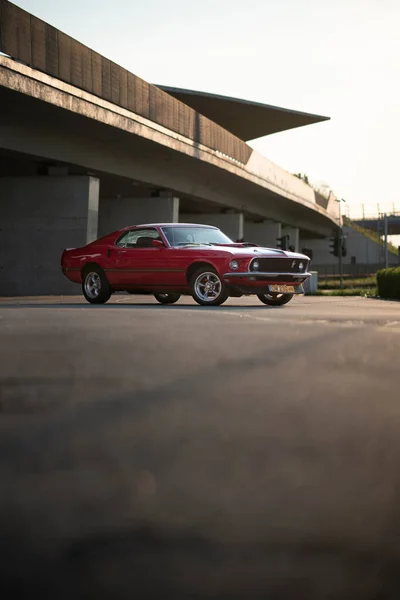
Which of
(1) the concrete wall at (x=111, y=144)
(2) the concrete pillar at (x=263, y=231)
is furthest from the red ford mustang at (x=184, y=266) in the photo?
(2) the concrete pillar at (x=263, y=231)

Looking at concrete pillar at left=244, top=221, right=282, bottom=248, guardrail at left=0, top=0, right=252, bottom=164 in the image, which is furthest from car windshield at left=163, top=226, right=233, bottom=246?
concrete pillar at left=244, top=221, right=282, bottom=248

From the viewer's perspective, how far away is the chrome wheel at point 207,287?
62.6ft

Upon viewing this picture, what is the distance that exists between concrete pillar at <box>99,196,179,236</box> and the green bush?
11.3 meters

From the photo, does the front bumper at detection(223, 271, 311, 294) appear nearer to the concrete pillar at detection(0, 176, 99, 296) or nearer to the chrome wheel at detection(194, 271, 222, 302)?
the chrome wheel at detection(194, 271, 222, 302)

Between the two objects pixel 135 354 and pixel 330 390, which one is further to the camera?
pixel 135 354

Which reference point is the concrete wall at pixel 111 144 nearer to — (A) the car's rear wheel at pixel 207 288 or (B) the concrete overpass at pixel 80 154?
(B) the concrete overpass at pixel 80 154

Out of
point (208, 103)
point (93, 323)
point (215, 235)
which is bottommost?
point (93, 323)

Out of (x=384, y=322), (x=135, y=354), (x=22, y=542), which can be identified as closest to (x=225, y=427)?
(x=22, y=542)

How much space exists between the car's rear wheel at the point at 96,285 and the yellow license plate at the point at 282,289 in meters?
3.51

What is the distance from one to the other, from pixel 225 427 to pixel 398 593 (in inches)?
96.7

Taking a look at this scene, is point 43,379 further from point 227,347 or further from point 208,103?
point 208,103

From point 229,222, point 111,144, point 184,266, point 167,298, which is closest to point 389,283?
point 111,144

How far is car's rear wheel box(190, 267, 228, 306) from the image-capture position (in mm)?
19016

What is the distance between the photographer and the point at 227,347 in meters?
9.33
